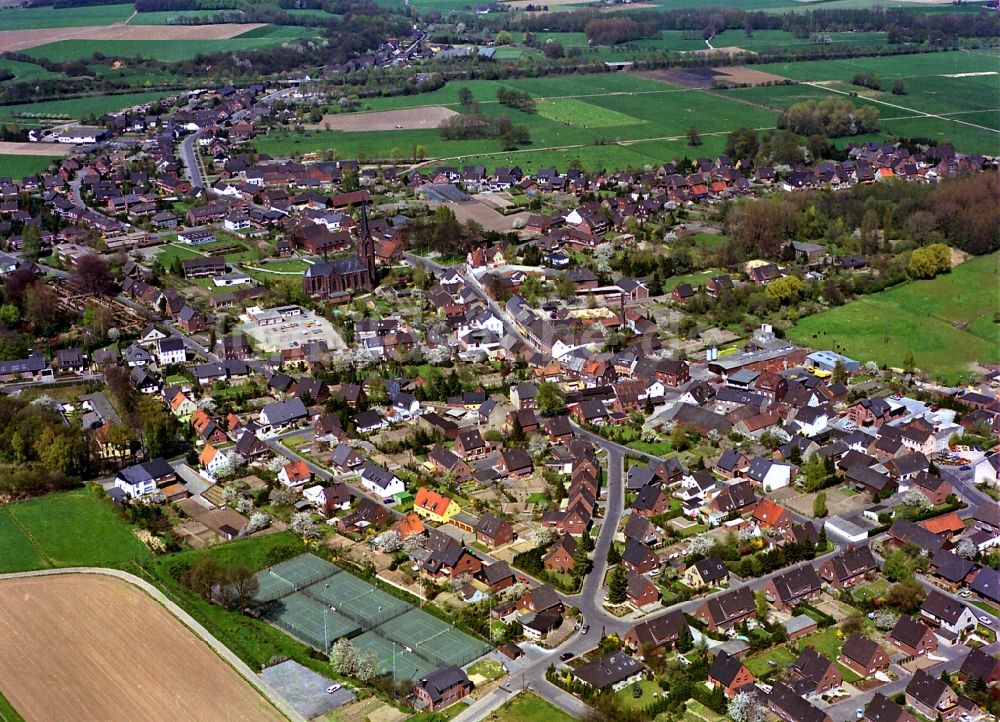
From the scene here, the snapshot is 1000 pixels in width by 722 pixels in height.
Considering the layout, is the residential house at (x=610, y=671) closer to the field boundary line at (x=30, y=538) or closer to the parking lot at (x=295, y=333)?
the field boundary line at (x=30, y=538)

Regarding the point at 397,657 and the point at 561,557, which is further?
the point at 561,557

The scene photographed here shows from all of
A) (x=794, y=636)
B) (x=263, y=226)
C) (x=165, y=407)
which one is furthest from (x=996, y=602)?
(x=263, y=226)

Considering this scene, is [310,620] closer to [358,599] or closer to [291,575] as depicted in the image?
[358,599]

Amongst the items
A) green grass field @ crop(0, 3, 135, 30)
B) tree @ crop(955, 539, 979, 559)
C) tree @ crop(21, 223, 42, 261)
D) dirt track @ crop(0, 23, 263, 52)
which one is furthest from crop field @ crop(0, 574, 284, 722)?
green grass field @ crop(0, 3, 135, 30)

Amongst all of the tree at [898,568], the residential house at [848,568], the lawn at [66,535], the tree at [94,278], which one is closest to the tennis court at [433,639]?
the lawn at [66,535]

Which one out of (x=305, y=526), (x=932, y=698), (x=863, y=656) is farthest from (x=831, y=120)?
(x=932, y=698)
